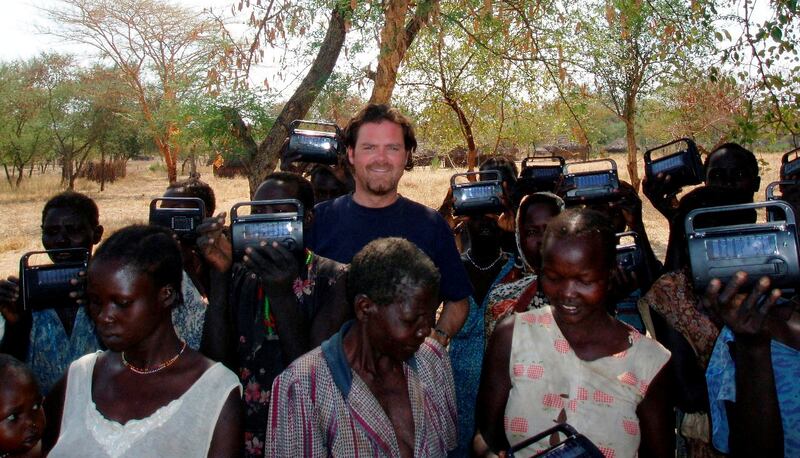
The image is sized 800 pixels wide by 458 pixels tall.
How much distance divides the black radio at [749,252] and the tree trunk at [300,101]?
3.67 metres

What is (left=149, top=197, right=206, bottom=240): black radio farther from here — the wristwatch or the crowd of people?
the wristwatch

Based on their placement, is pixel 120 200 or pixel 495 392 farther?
pixel 120 200

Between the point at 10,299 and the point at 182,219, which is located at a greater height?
the point at 182,219

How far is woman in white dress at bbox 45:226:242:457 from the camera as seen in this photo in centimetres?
158

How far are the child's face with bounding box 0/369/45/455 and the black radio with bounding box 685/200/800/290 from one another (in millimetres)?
1665

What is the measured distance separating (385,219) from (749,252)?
47.2 inches

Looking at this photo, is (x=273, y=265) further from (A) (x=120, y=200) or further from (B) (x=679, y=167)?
(A) (x=120, y=200)

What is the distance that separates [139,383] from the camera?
1673 mm

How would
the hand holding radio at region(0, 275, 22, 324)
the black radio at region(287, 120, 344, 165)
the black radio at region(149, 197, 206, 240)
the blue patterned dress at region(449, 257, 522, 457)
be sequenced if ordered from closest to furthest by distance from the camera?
the hand holding radio at region(0, 275, 22, 324), the black radio at region(149, 197, 206, 240), the blue patterned dress at region(449, 257, 522, 457), the black radio at region(287, 120, 344, 165)

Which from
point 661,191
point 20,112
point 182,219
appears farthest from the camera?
point 20,112

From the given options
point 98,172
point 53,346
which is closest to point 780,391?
point 53,346

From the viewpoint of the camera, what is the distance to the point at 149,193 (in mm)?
20000

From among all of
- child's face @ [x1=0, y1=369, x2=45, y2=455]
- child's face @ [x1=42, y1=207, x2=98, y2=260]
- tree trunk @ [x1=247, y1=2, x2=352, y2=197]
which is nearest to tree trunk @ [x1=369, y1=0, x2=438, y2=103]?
tree trunk @ [x1=247, y1=2, x2=352, y2=197]

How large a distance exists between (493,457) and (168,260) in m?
1.00
